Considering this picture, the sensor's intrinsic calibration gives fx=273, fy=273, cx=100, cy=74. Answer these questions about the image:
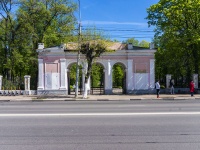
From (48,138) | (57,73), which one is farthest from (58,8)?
(48,138)

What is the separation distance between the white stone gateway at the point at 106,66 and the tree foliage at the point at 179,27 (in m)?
4.57

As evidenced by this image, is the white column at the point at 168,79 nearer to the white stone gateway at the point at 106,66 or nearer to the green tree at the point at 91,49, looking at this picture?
the white stone gateway at the point at 106,66

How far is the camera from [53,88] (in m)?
29.7

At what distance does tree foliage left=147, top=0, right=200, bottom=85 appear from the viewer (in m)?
30.6

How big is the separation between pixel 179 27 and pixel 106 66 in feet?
32.9

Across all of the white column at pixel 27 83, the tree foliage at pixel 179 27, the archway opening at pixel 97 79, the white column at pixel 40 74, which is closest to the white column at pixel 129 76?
the archway opening at pixel 97 79

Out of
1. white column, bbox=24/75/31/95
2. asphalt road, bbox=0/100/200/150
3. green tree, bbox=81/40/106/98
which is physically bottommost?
asphalt road, bbox=0/100/200/150

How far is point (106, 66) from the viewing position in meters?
30.2

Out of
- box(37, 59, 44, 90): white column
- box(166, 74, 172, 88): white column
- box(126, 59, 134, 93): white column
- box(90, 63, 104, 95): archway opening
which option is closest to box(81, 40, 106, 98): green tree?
box(90, 63, 104, 95): archway opening

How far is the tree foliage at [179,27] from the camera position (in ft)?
100

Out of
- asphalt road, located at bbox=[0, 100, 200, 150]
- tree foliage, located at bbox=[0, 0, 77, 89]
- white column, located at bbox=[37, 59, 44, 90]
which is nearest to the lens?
asphalt road, located at bbox=[0, 100, 200, 150]

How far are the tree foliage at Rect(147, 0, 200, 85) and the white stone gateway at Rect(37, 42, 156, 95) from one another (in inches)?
180

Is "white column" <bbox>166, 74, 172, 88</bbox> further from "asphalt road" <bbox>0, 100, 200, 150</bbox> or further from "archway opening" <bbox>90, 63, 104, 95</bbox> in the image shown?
"asphalt road" <bbox>0, 100, 200, 150</bbox>

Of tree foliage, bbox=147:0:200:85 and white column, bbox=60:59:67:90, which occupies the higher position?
tree foliage, bbox=147:0:200:85
